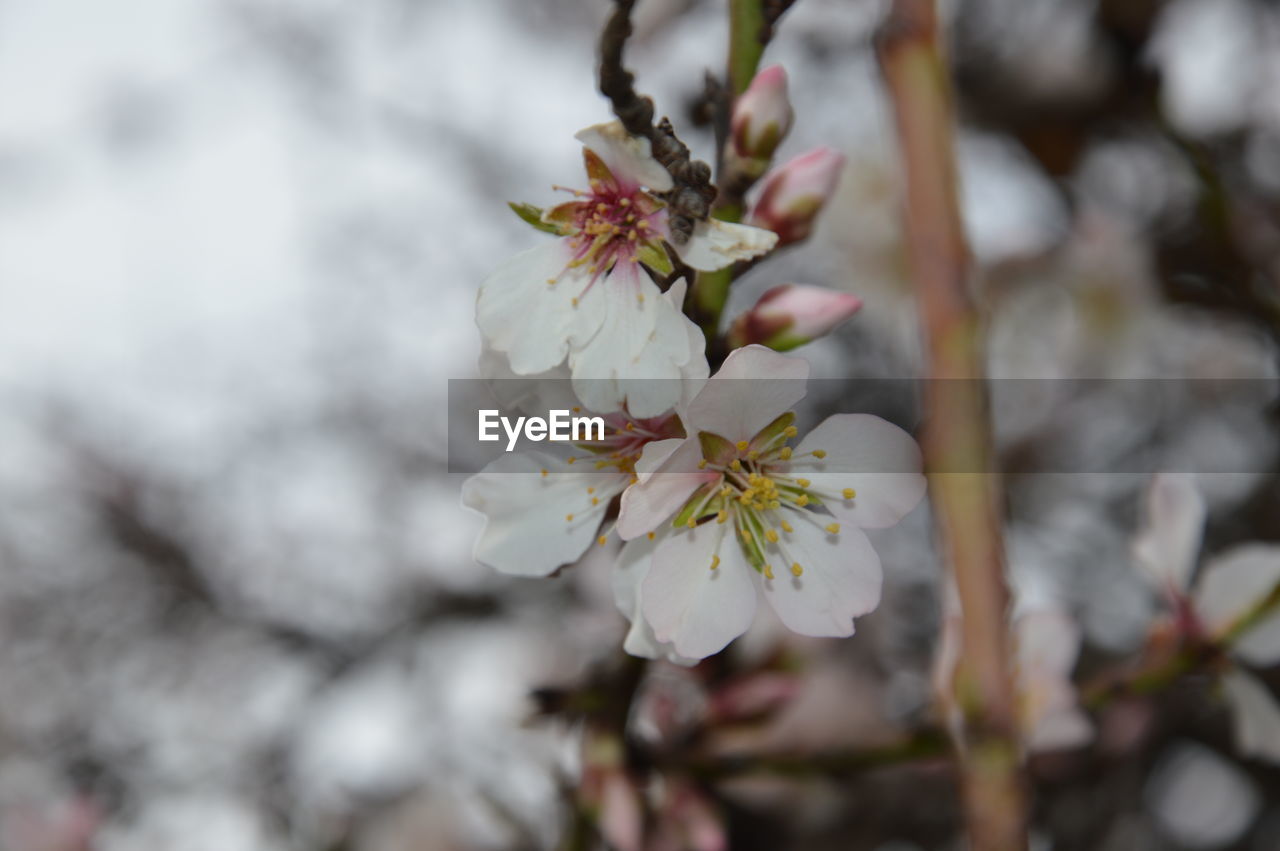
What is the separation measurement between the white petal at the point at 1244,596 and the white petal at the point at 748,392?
596 mm

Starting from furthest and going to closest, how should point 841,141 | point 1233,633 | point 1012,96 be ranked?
point 841,141 < point 1012,96 < point 1233,633

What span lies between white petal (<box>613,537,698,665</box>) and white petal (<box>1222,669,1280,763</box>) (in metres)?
0.66

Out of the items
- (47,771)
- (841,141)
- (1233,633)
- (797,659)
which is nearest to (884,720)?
(797,659)

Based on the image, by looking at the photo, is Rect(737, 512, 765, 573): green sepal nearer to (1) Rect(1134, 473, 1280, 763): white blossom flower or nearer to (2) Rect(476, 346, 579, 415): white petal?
(2) Rect(476, 346, 579, 415): white petal

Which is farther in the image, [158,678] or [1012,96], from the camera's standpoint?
[158,678]

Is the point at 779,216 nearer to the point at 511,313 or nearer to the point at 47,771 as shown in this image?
the point at 511,313

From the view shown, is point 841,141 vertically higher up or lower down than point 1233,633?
higher up

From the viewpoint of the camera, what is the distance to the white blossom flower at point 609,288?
0.61 metres

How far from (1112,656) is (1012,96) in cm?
121

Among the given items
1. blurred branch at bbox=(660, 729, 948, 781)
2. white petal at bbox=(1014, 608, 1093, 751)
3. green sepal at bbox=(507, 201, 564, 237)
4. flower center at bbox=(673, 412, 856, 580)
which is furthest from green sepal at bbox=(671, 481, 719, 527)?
white petal at bbox=(1014, 608, 1093, 751)

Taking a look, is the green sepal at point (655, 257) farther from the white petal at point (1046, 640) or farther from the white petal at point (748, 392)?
the white petal at point (1046, 640)

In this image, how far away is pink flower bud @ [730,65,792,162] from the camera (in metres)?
0.68

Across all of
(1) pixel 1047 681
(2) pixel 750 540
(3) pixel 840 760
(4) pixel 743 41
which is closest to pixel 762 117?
(4) pixel 743 41

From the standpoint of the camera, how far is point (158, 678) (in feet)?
8.54
